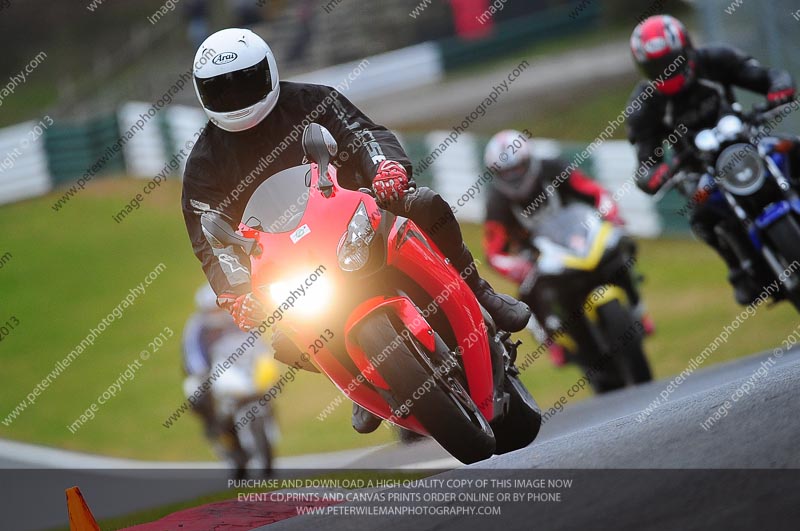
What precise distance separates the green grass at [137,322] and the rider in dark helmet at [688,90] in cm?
376

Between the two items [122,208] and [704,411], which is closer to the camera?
[704,411]

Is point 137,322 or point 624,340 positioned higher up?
point 624,340

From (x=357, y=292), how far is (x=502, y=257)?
199 inches

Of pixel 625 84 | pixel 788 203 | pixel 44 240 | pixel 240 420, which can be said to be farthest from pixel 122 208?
pixel 788 203

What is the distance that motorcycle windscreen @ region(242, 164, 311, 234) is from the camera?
210 inches

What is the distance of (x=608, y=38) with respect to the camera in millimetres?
25812

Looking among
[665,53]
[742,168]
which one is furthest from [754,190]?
[665,53]

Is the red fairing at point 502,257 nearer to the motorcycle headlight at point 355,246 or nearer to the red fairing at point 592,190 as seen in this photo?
the red fairing at point 592,190

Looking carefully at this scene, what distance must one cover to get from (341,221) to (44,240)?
17870 millimetres

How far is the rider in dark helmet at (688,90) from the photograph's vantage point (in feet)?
28.2

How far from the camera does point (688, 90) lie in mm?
8836

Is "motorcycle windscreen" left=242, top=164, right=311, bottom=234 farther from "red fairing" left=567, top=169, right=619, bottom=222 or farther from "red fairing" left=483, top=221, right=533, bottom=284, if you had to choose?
"red fairing" left=567, top=169, right=619, bottom=222

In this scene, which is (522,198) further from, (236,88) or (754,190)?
(236,88)

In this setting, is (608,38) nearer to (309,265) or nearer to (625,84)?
(625,84)
